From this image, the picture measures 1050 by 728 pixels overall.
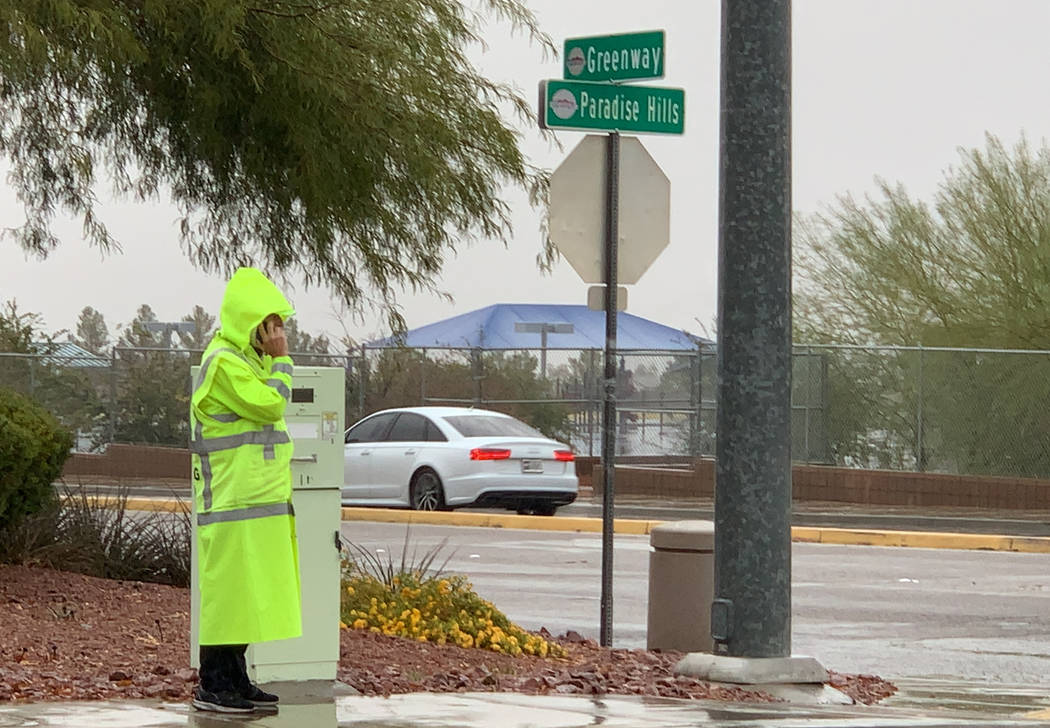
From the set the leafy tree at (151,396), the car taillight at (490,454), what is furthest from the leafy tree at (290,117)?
the leafy tree at (151,396)

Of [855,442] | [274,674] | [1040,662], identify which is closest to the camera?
[274,674]

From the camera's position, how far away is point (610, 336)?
1053 centimetres

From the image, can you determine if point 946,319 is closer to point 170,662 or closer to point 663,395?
point 663,395

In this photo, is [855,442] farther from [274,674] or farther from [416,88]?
[274,674]

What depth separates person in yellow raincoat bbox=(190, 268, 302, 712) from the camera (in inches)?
291

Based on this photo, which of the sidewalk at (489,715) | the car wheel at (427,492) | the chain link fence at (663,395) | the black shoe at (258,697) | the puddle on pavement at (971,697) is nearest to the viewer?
the sidewalk at (489,715)

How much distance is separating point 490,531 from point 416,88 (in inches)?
419

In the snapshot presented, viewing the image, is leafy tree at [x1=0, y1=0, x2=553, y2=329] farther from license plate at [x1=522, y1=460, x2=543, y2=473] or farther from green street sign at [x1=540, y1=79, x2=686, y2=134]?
license plate at [x1=522, y1=460, x2=543, y2=473]

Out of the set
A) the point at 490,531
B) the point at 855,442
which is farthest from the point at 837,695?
the point at 855,442

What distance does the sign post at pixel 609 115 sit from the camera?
10406 millimetres

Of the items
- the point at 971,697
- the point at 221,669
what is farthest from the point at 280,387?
the point at 971,697

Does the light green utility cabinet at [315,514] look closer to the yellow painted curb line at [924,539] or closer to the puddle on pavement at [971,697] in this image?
the puddle on pavement at [971,697]

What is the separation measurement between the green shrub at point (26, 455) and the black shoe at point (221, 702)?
3.57 m

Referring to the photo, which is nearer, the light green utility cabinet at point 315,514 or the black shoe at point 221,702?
the black shoe at point 221,702
